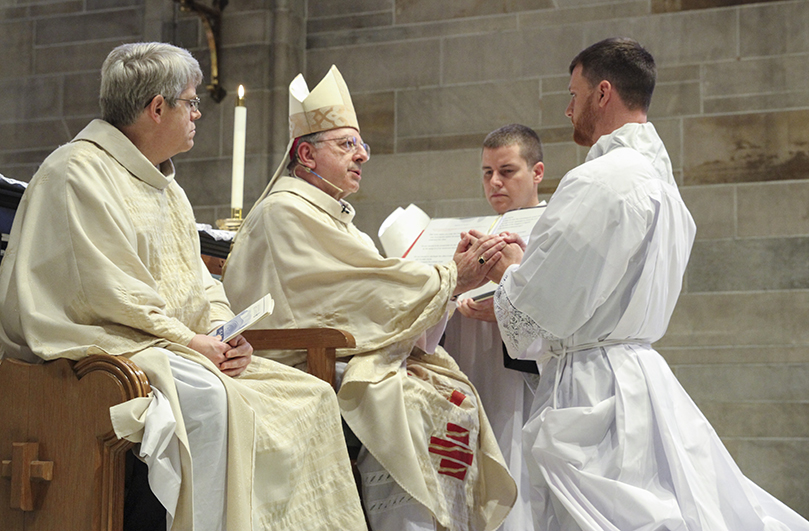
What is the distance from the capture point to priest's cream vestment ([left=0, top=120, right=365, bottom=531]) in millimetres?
2600

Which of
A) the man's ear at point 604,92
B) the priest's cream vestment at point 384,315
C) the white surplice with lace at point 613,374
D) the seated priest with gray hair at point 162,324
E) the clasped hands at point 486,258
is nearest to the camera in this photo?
the seated priest with gray hair at point 162,324

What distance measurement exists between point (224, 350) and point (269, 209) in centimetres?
97

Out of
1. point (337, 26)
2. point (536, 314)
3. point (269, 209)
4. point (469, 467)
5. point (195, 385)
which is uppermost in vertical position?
point (337, 26)

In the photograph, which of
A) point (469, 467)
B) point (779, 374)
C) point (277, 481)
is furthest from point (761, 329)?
point (277, 481)

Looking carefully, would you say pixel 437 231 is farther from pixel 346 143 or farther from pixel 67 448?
pixel 67 448

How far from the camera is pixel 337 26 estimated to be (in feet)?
21.9

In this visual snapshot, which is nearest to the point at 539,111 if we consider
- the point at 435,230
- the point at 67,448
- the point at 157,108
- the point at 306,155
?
the point at 435,230

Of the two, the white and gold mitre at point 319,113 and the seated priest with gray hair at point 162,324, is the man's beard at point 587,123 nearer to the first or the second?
the white and gold mitre at point 319,113

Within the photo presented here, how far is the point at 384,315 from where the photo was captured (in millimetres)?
3613

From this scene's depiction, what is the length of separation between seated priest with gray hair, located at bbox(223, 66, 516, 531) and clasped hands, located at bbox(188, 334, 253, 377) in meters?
0.50

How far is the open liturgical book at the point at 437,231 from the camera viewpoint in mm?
4020

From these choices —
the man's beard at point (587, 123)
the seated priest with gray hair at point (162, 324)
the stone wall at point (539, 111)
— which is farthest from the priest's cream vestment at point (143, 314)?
the stone wall at point (539, 111)

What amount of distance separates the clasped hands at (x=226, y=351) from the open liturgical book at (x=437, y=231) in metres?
1.25

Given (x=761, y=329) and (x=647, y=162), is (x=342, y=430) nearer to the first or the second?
(x=647, y=162)
